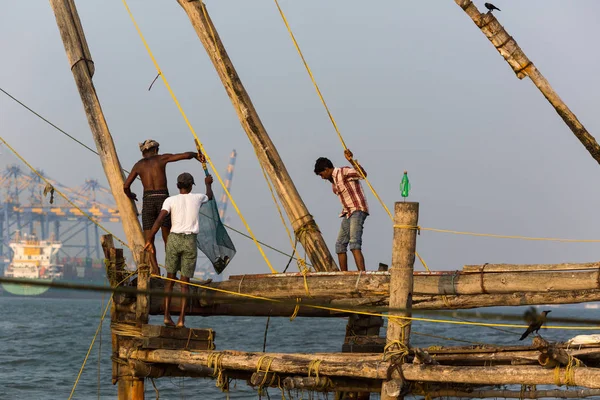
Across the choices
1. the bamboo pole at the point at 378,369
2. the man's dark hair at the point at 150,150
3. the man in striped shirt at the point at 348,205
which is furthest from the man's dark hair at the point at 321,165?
the bamboo pole at the point at 378,369

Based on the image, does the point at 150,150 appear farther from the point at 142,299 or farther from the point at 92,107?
the point at 142,299

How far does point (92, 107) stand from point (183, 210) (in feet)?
9.37

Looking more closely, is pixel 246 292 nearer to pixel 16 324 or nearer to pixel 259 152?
pixel 259 152

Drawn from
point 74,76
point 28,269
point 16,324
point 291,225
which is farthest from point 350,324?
point 28,269

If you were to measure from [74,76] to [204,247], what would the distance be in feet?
10.1

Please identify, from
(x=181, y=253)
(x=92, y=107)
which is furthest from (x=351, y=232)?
(x=92, y=107)

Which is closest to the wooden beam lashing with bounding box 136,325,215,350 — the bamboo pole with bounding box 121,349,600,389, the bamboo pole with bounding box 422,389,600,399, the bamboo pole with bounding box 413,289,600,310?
the bamboo pole with bounding box 121,349,600,389

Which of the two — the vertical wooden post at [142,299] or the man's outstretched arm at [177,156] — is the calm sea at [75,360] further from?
the man's outstretched arm at [177,156]

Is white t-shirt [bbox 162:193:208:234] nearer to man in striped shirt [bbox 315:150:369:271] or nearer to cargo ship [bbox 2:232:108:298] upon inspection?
man in striped shirt [bbox 315:150:369:271]

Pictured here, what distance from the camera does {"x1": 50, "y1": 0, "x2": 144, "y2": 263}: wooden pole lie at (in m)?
11.3

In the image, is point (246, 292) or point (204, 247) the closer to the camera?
point (246, 292)

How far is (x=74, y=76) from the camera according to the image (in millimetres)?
12625

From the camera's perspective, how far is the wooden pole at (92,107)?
11.3 m

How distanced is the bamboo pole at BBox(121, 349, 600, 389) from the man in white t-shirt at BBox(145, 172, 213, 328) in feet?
1.58
